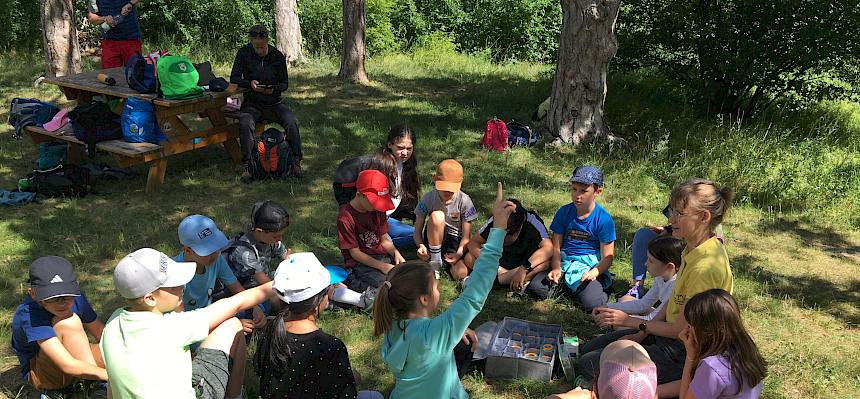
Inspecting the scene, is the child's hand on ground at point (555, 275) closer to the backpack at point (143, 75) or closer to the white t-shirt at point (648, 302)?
the white t-shirt at point (648, 302)

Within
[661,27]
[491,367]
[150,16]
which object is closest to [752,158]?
[661,27]

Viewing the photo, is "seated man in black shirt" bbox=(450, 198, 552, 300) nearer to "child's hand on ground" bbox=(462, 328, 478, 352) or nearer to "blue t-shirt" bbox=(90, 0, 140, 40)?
"child's hand on ground" bbox=(462, 328, 478, 352)

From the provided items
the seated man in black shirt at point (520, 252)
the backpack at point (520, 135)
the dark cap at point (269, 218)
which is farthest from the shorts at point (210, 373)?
the backpack at point (520, 135)

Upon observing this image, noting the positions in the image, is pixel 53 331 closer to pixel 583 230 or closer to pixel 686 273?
pixel 686 273

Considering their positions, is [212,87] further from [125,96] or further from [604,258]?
[604,258]

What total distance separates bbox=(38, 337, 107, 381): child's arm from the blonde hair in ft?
10.7

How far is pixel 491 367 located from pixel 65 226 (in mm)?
4252

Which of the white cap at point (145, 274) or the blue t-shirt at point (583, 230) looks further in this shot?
the blue t-shirt at point (583, 230)

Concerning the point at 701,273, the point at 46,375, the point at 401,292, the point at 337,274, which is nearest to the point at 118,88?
the point at 337,274

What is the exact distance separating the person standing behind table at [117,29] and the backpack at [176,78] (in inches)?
88.8

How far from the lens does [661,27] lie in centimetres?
1031

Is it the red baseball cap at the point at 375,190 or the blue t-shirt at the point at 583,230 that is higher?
the red baseball cap at the point at 375,190

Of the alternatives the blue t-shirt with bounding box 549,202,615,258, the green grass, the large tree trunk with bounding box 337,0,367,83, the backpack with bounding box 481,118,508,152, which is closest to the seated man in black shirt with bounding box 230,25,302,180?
the green grass

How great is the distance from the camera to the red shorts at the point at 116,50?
9.36 m
